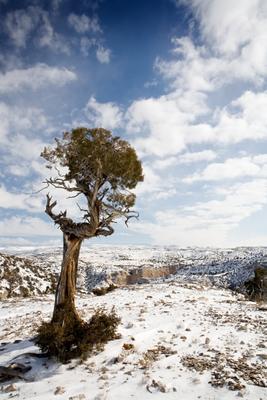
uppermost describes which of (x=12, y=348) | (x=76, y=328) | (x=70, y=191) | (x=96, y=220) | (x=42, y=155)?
(x=42, y=155)

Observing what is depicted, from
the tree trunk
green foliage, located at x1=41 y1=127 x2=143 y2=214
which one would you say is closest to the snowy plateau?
the tree trunk

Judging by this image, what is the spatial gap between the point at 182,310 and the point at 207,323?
3016mm

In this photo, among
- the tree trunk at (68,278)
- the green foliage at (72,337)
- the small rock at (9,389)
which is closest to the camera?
the small rock at (9,389)

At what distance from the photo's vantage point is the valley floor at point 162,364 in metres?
7.20

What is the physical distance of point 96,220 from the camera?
12.5 metres

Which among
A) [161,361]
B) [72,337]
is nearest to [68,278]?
[72,337]

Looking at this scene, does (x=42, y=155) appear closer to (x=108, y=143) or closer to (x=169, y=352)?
(x=108, y=143)

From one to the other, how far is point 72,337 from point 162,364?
2909 millimetres

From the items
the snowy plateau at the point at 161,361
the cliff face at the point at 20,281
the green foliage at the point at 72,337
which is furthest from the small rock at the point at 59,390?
the cliff face at the point at 20,281

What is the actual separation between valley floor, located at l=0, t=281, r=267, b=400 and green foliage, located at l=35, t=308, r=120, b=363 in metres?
0.29

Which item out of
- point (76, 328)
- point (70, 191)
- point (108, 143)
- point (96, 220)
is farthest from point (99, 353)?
point (108, 143)

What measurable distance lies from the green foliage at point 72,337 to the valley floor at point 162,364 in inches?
11.2

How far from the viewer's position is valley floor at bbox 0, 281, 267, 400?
7203mm

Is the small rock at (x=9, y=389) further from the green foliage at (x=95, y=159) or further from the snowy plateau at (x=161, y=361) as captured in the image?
the green foliage at (x=95, y=159)
